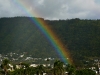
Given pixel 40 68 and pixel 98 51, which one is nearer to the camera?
pixel 40 68

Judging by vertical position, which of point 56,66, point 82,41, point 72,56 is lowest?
point 56,66

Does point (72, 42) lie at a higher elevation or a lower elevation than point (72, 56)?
higher

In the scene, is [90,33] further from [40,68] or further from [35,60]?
[40,68]

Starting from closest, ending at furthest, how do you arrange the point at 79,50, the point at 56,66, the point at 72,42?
the point at 56,66 → the point at 79,50 → the point at 72,42

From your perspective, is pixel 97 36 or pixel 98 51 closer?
pixel 98 51

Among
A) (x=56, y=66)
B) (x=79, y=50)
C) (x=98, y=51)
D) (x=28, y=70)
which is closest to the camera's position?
(x=56, y=66)

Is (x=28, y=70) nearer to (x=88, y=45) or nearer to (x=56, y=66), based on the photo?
(x=56, y=66)

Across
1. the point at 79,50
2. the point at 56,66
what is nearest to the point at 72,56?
the point at 79,50

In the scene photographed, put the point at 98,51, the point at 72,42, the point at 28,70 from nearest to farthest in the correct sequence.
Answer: the point at 28,70
the point at 98,51
the point at 72,42

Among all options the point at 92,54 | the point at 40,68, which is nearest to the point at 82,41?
the point at 92,54
